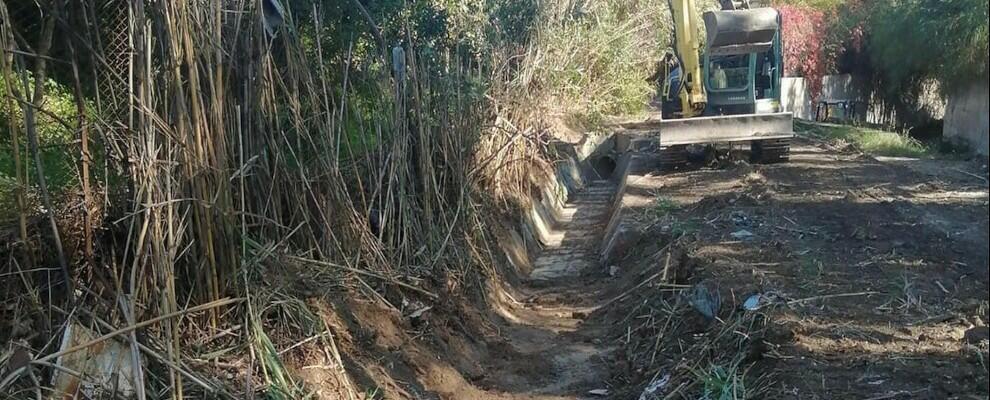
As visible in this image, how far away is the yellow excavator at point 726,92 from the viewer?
587 inches

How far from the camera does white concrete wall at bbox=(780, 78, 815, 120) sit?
30.0m

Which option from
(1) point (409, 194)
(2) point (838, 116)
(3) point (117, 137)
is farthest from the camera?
(2) point (838, 116)

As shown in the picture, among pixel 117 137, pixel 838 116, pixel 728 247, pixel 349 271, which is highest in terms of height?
pixel 117 137

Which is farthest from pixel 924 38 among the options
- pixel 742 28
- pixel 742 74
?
pixel 742 28

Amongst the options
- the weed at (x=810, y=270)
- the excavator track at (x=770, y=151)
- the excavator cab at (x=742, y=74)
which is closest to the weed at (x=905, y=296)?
the weed at (x=810, y=270)

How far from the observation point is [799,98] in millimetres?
31016

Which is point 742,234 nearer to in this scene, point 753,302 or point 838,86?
point 753,302

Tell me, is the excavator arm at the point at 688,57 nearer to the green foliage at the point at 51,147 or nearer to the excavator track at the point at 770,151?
the excavator track at the point at 770,151

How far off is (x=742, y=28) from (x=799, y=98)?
1769cm

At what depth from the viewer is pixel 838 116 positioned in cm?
3022

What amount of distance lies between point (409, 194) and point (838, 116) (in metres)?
25.1

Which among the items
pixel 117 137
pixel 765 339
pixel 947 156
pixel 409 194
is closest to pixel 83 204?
pixel 117 137

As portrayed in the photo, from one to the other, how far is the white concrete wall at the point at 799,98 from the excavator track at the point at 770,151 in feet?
46.5

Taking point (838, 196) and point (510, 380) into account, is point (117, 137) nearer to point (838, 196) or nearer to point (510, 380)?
point (510, 380)
